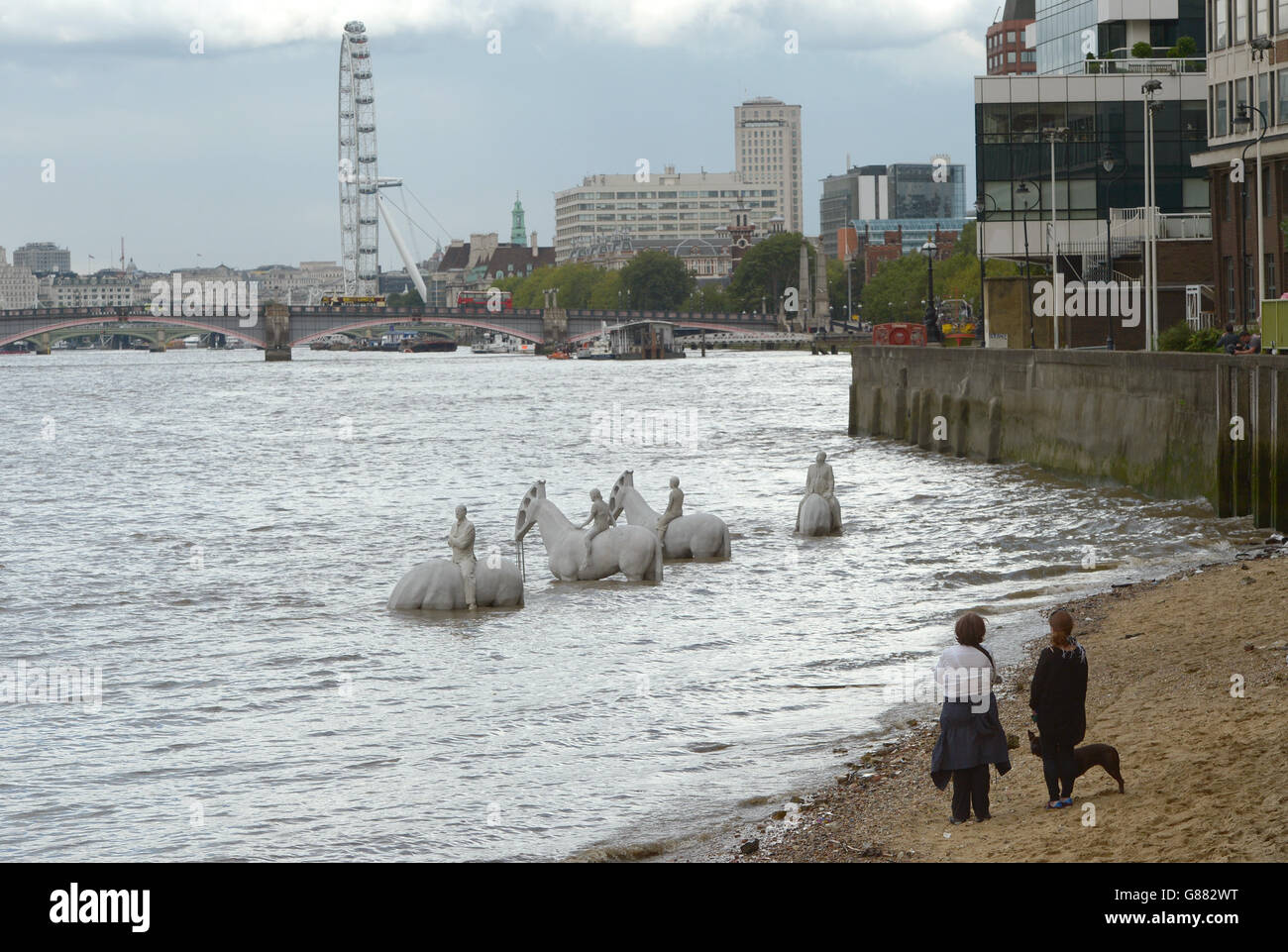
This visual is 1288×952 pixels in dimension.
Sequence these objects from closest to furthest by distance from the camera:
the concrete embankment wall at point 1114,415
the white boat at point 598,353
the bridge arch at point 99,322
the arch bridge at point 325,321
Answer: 1. the concrete embankment wall at point 1114,415
2. the bridge arch at point 99,322
3. the arch bridge at point 325,321
4. the white boat at point 598,353

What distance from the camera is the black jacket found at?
1073 cm

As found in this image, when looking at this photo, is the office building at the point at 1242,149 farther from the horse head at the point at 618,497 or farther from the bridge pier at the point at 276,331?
the bridge pier at the point at 276,331

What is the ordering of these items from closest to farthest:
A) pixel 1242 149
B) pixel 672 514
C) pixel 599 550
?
pixel 599 550
pixel 672 514
pixel 1242 149

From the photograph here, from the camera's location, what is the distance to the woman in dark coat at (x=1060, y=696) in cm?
1069

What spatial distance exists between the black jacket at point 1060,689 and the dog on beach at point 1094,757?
248 millimetres

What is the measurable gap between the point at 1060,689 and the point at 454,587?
13.4 m

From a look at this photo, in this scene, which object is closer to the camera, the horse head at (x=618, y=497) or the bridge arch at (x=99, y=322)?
the horse head at (x=618, y=497)

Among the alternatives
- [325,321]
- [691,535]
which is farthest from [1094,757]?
[325,321]

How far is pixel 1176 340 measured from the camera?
37.8m

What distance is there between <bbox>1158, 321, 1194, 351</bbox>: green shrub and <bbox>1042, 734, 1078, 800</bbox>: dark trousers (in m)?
27.3

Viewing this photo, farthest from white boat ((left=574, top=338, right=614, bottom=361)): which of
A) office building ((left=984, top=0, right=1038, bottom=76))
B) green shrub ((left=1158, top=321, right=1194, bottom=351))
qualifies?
green shrub ((left=1158, top=321, right=1194, bottom=351))

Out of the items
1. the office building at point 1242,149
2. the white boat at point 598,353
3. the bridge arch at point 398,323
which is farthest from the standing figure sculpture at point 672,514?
the white boat at point 598,353

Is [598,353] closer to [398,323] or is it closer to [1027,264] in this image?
[398,323]
